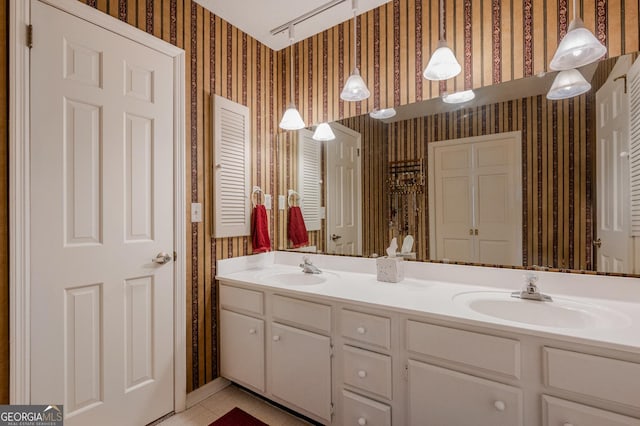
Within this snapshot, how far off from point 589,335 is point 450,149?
41.8 inches

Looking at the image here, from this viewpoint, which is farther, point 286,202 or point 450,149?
point 286,202

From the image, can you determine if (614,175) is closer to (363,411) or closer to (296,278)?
(363,411)

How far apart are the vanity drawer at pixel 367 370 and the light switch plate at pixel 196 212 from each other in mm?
1159

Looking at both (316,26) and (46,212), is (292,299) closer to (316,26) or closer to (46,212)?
(46,212)

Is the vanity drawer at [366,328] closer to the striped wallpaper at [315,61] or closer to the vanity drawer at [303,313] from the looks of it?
the vanity drawer at [303,313]

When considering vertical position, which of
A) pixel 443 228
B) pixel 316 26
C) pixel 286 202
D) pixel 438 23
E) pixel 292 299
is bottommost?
pixel 292 299

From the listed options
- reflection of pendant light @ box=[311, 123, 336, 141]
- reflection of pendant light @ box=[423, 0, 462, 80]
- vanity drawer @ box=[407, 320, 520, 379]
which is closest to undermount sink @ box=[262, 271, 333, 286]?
vanity drawer @ box=[407, 320, 520, 379]

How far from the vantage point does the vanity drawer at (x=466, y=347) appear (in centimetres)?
107

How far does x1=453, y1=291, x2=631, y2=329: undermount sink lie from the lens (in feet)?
3.91

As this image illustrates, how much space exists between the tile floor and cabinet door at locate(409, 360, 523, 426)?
2.57ft

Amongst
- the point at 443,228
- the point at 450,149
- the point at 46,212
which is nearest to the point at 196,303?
the point at 46,212

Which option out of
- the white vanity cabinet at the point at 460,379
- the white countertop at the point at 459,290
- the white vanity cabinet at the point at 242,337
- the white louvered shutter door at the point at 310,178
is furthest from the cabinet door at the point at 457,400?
the white louvered shutter door at the point at 310,178

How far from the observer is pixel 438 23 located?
1.75 m

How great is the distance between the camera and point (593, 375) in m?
0.95
